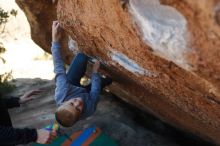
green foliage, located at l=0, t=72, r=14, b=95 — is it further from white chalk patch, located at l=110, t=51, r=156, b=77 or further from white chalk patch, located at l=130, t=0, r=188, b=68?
white chalk patch, located at l=130, t=0, r=188, b=68

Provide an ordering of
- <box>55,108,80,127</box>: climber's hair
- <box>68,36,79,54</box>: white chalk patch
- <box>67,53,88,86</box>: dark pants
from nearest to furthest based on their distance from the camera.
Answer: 1. <box>55,108,80,127</box>: climber's hair
2. <box>67,53,88,86</box>: dark pants
3. <box>68,36,79,54</box>: white chalk patch

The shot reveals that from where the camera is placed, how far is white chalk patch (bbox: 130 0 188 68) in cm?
371

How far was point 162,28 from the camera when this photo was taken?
3.88m

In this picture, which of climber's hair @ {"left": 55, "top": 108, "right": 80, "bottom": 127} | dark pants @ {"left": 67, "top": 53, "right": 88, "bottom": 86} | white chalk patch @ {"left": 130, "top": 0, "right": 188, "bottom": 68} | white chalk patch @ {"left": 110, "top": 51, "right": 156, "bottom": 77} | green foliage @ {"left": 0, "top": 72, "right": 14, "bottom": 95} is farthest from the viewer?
green foliage @ {"left": 0, "top": 72, "right": 14, "bottom": 95}

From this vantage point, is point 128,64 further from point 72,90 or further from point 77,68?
point 77,68

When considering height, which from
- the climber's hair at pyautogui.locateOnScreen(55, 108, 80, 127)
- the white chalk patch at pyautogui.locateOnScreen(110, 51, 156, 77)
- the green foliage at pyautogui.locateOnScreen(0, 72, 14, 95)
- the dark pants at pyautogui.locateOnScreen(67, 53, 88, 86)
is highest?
the white chalk patch at pyautogui.locateOnScreen(110, 51, 156, 77)

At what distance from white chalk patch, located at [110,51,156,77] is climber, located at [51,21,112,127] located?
76 centimetres

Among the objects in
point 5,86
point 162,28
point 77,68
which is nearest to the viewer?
point 162,28

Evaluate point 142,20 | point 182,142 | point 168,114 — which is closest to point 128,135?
point 168,114

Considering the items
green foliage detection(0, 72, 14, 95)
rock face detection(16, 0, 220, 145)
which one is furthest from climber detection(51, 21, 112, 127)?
green foliage detection(0, 72, 14, 95)

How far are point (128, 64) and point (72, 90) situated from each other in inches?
42.0

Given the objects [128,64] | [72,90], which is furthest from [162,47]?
[72,90]

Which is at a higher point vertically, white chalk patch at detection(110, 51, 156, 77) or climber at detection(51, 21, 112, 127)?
white chalk patch at detection(110, 51, 156, 77)

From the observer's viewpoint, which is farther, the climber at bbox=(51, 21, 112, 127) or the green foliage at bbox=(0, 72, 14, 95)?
the green foliage at bbox=(0, 72, 14, 95)
